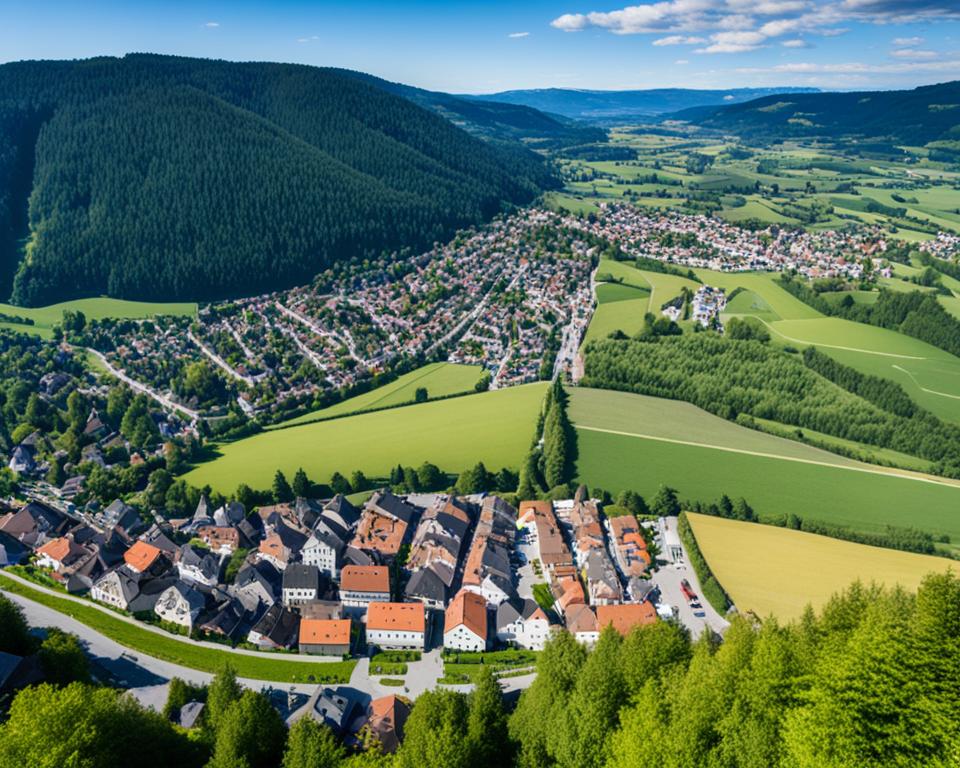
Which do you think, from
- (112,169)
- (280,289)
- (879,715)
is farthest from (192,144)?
(879,715)

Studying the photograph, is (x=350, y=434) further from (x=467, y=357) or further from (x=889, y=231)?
(x=889, y=231)

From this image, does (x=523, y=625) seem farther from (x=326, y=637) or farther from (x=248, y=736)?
Answer: (x=248, y=736)

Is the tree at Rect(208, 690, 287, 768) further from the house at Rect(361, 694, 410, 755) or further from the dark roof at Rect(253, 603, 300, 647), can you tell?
the dark roof at Rect(253, 603, 300, 647)

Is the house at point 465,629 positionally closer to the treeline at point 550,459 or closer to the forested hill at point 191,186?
the treeline at point 550,459

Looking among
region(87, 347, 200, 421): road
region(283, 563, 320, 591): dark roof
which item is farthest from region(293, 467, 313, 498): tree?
region(87, 347, 200, 421): road

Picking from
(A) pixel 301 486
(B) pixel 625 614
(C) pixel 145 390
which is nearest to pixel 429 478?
(A) pixel 301 486

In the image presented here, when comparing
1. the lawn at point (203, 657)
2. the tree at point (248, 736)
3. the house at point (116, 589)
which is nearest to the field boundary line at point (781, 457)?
the lawn at point (203, 657)
